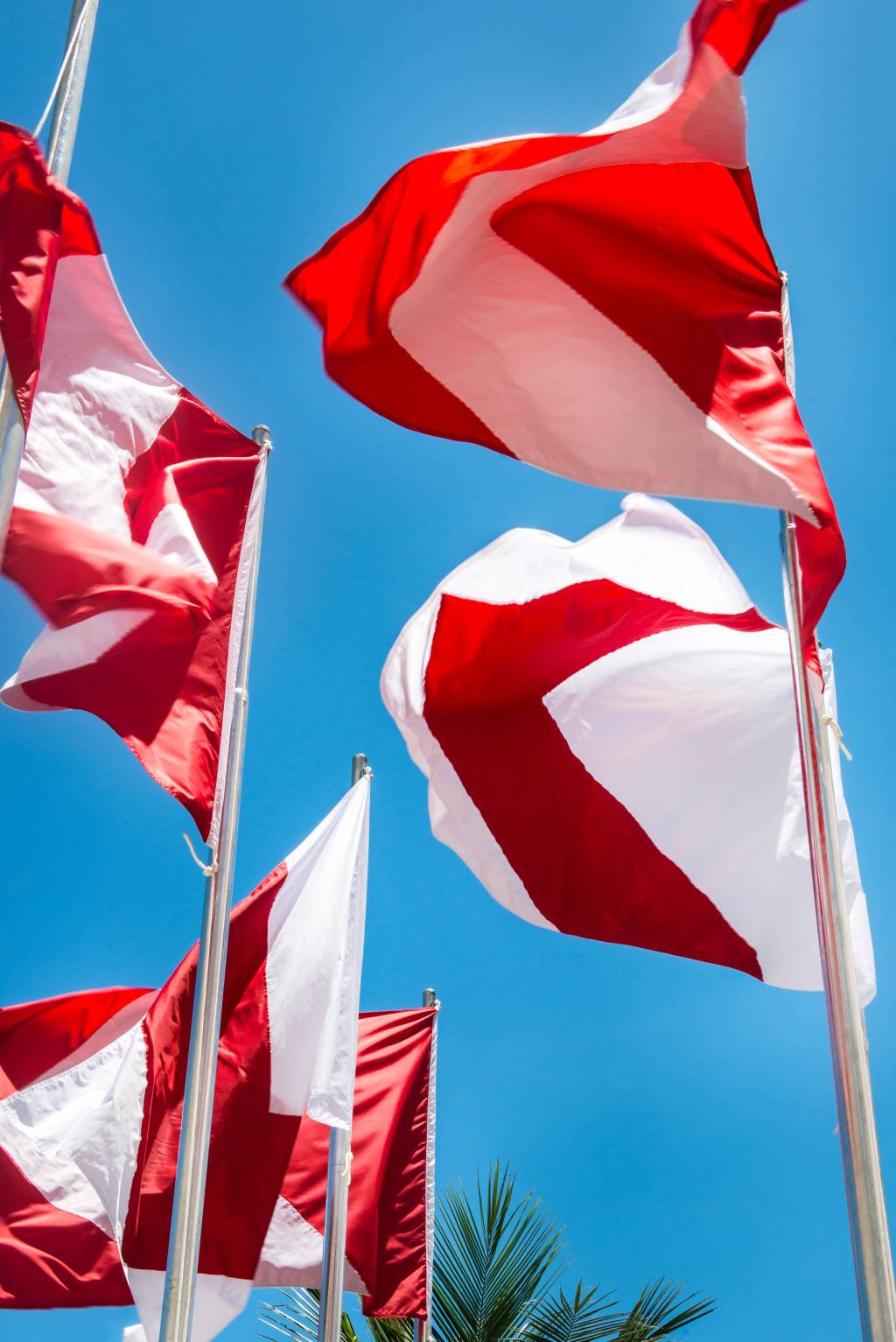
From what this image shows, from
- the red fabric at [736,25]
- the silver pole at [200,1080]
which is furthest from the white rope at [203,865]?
the red fabric at [736,25]

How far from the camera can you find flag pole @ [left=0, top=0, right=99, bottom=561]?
551 cm

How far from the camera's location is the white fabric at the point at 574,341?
546 centimetres

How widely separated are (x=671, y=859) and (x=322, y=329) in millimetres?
Answer: 3150

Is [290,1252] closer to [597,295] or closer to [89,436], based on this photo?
[89,436]

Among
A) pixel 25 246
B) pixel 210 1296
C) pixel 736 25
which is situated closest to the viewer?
pixel 736 25

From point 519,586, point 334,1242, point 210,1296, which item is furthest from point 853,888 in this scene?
point 210,1296

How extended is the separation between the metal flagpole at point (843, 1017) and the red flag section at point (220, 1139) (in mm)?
4081

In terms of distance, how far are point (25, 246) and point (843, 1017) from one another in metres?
4.33

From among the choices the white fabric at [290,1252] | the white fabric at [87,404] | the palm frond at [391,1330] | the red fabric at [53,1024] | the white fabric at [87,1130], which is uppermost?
the white fabric at [87,404]

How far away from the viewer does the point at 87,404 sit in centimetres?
723

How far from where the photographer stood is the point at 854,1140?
4.43 meters

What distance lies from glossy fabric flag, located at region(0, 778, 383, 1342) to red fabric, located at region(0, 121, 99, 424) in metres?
4.14

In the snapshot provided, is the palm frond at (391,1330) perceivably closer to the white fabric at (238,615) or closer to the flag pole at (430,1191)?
the flag pole at (430,1191)

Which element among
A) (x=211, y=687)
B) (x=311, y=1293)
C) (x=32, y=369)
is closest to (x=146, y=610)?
(x=211, y=687)
